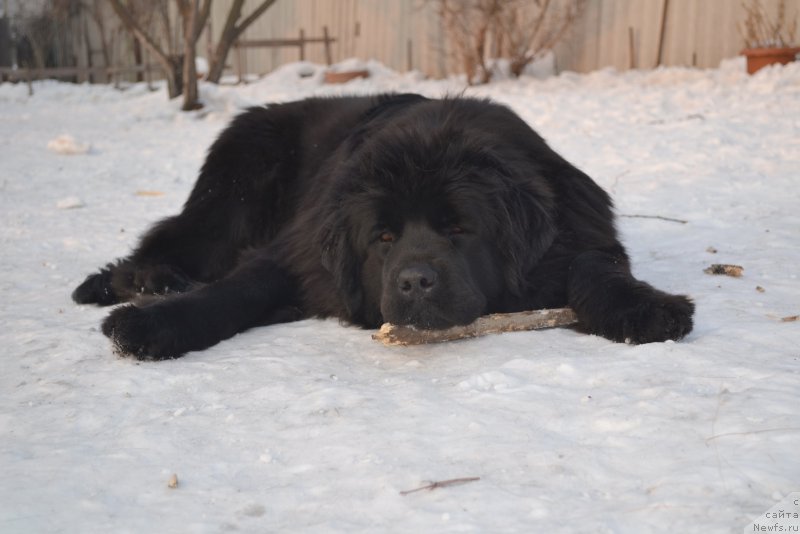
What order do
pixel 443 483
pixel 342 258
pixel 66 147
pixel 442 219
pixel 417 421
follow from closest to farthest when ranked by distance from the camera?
1. pixel 443 483
2. pixel 417 421
3. pixel 442 219
4. pixel 342 258
5. pixel 66 147

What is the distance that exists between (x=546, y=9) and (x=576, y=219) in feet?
31.2

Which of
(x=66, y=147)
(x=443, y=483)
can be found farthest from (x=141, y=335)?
(x=66, y=147)

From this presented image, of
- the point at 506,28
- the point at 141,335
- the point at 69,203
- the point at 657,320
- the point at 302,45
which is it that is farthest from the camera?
the point at 302,45

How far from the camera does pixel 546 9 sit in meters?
12.0

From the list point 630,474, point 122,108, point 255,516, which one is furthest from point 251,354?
point 122,108

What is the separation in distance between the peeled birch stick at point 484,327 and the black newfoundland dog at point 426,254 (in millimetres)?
48

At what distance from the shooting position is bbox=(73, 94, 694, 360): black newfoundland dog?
2850mm

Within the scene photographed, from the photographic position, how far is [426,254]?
2896 millimetres

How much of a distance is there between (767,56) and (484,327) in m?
7.74

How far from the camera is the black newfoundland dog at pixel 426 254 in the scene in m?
2.85

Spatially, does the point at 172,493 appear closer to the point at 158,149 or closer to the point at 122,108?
the point at 158,149

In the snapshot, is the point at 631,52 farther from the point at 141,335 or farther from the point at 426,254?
the point at 141,335

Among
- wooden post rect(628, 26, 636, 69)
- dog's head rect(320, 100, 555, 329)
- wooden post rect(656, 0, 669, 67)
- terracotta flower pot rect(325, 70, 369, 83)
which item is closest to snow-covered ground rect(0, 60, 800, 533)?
dog's head rect(320, 100, 555, 329)

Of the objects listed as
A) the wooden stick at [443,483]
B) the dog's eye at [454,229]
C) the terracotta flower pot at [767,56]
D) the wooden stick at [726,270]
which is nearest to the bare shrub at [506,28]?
the terracotta flower pot at [767,56]
